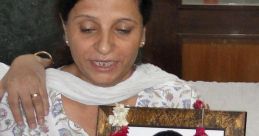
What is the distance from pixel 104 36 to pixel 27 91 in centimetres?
21

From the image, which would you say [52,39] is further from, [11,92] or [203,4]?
[11,92]

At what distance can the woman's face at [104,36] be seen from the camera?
107 centimetres

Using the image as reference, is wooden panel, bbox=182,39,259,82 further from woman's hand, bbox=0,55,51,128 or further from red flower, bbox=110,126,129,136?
red flower, bbox=110,126,129,136

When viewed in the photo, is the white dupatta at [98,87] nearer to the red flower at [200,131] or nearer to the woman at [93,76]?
the woman at [93,76]

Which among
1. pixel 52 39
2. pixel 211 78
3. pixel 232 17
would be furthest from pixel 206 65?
pixel 52 39

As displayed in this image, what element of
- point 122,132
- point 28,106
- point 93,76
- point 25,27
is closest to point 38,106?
point 28,106

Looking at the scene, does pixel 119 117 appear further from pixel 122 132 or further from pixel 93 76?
pixel 93 76

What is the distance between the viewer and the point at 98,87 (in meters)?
1.16

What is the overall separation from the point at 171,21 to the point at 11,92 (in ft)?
5.14

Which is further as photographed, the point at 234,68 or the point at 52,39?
the point at 234,68

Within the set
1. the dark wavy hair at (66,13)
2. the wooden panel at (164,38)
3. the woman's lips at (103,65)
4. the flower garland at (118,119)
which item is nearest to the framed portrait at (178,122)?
the flower garland at (118,119)

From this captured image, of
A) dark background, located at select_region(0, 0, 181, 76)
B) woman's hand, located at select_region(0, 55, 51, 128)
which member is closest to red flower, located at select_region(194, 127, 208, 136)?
woman's hand, located at select_region(0, 55, 51, 128)

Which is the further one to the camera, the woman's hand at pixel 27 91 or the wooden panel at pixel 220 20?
the wooden panel at pixel 220 20

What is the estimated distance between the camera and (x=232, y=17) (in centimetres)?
252
